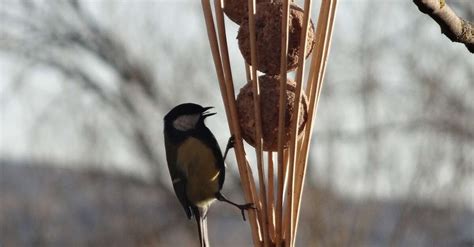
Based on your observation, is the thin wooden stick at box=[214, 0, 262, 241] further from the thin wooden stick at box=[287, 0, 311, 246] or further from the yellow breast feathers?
the yellow breast feathers

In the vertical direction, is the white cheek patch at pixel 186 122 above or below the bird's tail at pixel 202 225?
above

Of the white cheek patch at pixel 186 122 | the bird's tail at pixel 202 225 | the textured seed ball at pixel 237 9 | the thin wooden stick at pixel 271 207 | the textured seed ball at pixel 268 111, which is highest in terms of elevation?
the textured seed ball at pixel 237 9

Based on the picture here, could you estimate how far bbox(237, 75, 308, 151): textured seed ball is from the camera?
64.0 inches

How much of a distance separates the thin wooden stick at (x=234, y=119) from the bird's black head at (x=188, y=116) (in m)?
0.30

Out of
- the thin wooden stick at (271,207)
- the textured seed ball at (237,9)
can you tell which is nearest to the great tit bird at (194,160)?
the textured seed ball at (237,9)

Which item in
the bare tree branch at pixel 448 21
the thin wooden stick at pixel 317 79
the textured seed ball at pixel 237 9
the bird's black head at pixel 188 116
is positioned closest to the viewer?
the bare tree branch at pixel 448 21

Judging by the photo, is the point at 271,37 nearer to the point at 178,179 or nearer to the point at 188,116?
the point at 188,116

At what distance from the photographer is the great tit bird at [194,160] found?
1.96m

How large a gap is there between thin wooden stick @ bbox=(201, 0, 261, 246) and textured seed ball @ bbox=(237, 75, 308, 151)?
0.08 ft

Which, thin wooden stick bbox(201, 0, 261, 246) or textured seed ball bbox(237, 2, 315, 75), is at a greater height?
textured seed ball bbox(237, 2, 315, 75)

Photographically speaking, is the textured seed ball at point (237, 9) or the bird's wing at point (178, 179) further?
the bird's wing at point (178, 179)

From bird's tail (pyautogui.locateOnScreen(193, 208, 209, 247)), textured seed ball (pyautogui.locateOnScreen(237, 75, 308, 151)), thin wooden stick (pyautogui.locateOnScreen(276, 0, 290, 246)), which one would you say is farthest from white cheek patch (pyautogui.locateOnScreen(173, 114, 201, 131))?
thin wooden stick (pyautogui.locateOnScreen(276, 0, 290, 246))

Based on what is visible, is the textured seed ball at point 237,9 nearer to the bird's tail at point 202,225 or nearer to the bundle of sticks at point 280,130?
the bundle of sticks at point 280,130

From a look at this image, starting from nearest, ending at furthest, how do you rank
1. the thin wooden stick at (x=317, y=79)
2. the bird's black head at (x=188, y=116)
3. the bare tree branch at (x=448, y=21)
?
the bare tree branch at (x=448, y=21)
the thin wooden stick at (x=317, y=79)
the bird's black head at (x=188, y=116)
